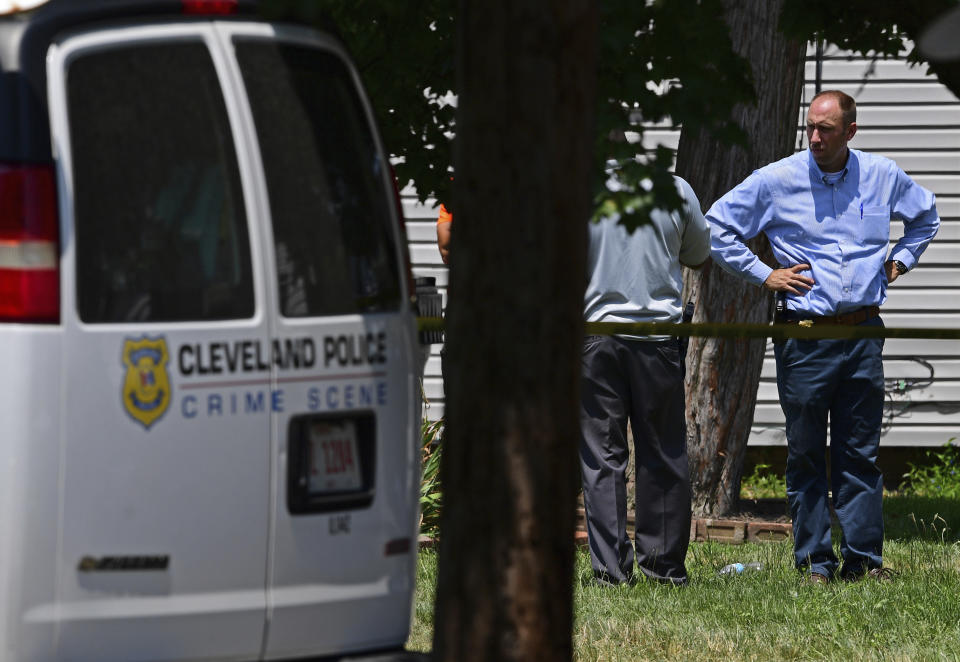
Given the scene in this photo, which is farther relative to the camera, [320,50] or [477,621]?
[320,50]

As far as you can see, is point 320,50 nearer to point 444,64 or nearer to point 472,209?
point 444,64

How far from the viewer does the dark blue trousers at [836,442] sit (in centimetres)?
732

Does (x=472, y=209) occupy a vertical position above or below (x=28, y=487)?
above

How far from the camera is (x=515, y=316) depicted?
3.08 metres

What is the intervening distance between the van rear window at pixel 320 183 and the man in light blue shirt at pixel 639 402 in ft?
9.42

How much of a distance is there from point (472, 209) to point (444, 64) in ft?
6.20

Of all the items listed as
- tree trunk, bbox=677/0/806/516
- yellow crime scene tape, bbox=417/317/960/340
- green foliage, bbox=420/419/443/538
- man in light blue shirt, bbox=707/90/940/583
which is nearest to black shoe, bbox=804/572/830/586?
man in light blue shirt, bbox=707/90/940/583

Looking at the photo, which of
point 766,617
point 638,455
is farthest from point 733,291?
point 766,617

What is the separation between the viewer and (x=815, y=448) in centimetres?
744

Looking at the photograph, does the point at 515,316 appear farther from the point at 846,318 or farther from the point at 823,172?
the point at 823,172

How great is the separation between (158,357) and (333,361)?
18.9 inches

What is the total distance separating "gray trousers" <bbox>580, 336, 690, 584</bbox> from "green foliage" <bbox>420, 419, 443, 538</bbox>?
4.31 ft

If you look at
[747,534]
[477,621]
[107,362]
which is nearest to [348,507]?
[107,362]

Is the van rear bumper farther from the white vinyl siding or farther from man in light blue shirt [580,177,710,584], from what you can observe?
the white vinyl siding
